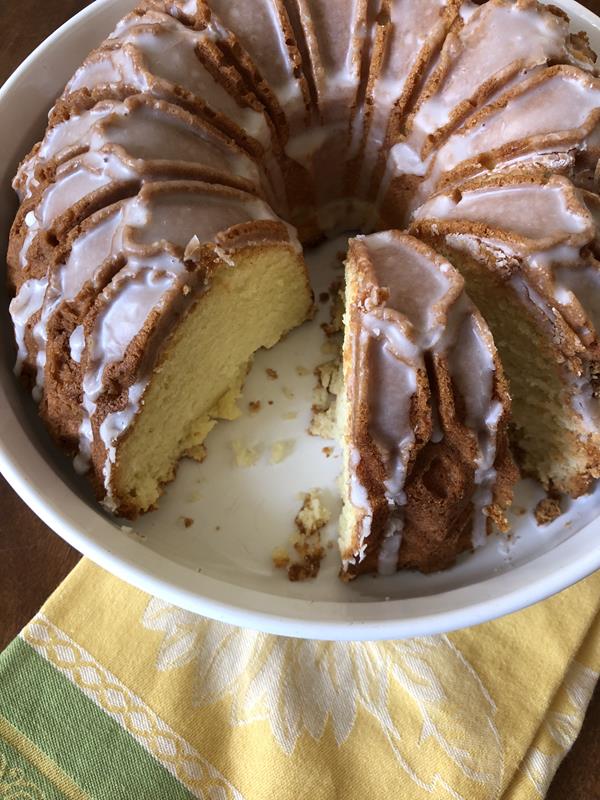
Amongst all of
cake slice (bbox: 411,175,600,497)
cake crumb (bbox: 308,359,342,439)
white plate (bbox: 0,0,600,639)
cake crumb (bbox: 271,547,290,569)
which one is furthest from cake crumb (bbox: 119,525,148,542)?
cake slice (bbox: 411,175,600,497)

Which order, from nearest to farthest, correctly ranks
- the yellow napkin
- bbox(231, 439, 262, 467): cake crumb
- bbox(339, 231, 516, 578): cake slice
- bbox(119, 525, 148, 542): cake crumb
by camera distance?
bbox(339, 231, 516, 578): cake slice
the yellow napkin
bbox(119, 525, 148, 542): cake crumb
bbox(231, 439, 262, 467): cake crumb

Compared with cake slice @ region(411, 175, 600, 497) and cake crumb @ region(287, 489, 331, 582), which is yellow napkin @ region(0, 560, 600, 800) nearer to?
cake crumb @ region(287, 489, 331, 582)

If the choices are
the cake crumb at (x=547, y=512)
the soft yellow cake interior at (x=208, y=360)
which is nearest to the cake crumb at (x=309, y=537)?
the soft yellow cake interior at (x=208, y=360)

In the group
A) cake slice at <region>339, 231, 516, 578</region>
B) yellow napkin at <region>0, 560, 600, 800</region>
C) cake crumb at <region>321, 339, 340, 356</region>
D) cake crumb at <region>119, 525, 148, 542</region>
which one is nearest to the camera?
cake slice at <region>339, 231, 516, 578</region>

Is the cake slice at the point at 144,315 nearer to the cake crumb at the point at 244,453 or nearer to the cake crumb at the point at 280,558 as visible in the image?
the cake crumb at the point at 244,453

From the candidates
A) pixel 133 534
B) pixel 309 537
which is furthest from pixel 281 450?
pixel 133 534

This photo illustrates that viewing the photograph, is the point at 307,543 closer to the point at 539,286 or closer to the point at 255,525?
the point at 255,525
